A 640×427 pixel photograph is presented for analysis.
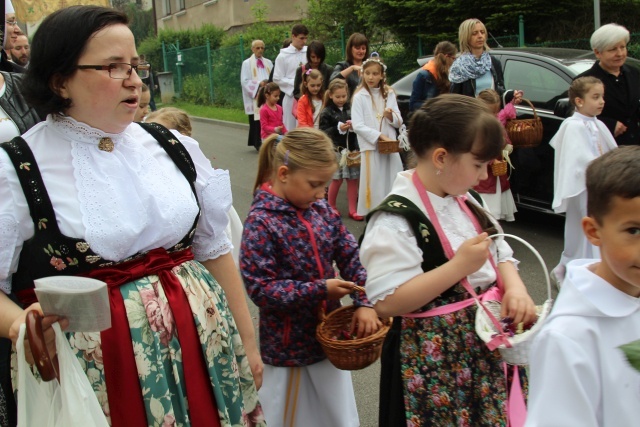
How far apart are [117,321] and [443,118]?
1.21 meters

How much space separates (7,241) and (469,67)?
234 inches

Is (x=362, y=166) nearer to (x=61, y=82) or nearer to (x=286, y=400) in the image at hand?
(x=286, y=400)

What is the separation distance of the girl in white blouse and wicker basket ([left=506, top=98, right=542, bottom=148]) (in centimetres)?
423

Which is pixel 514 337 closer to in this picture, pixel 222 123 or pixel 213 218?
pixel 213 218

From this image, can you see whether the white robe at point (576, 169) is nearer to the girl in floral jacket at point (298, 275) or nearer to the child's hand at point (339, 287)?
the girl in floral jacket at point (298, 275)

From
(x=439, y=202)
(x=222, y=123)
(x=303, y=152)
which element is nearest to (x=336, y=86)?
(x=303, y=152)

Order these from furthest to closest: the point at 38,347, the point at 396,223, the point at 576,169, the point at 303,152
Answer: the point at 576,169, the point at 303,152, the point at 396,223, the point at 38,347

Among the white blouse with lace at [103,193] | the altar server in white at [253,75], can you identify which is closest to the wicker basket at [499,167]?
the white blouse with lace at [103,193]

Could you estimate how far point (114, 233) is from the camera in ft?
6.71

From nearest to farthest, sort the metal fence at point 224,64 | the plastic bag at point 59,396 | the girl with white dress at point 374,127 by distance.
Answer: the plastic bag at point 59,396 → the girl with white dress at point 374,127 → the metal fence at point 224,64

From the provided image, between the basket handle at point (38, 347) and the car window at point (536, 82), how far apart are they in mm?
6052

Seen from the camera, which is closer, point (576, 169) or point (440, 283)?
point (440, 283)

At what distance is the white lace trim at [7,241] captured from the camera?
196 centimetres

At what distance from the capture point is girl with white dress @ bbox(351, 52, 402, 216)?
24.6 ft
